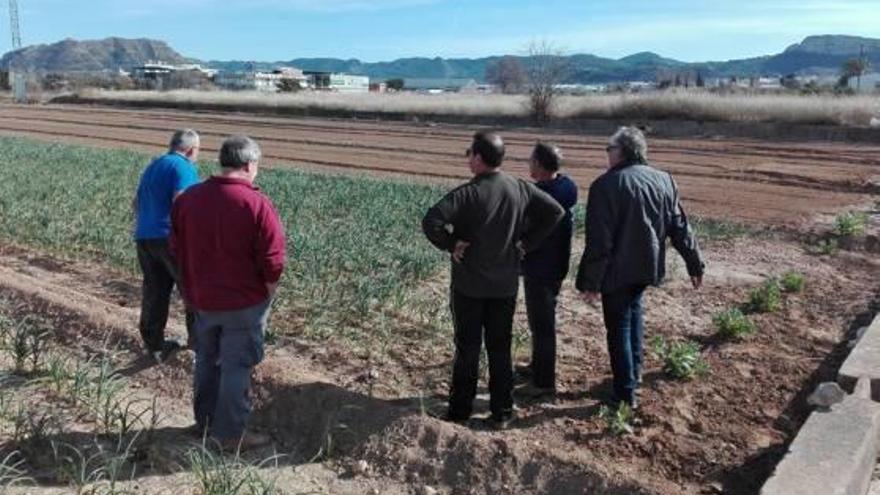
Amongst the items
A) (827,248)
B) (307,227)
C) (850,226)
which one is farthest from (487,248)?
(850,226)

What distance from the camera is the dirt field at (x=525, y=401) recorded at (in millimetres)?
4922

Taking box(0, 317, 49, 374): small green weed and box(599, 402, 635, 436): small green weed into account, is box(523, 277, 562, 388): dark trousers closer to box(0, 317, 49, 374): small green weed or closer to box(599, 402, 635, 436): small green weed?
box(599, 402, 635, 436): small green weed

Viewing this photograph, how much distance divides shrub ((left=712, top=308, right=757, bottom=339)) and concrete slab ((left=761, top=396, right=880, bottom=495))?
1.76m

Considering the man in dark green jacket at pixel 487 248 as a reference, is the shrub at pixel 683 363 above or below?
below

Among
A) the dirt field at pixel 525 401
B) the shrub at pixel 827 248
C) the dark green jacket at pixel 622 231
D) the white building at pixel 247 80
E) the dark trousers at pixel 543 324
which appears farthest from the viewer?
the white building at pixel 247 80

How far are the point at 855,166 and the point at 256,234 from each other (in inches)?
871

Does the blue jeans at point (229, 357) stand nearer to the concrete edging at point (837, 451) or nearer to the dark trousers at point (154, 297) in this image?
the dark trousers at point (154, 297)

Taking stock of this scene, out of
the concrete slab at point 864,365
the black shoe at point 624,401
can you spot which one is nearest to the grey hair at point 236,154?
the black shoe at point 624,401

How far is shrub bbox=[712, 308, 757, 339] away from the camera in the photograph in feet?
23.8

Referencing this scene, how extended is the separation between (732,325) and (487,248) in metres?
3.08

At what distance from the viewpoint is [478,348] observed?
17.4 ft

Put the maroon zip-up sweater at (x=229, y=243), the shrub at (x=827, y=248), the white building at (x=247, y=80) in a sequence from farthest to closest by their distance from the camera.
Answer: the white building at (x=247, y=80), the shrub at (x=827, y=248), the maroon zip-up sweater at (x=229, y=243)

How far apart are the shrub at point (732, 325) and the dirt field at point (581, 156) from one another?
7641 millimetres

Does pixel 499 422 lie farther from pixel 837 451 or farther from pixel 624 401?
pixel 837 451
